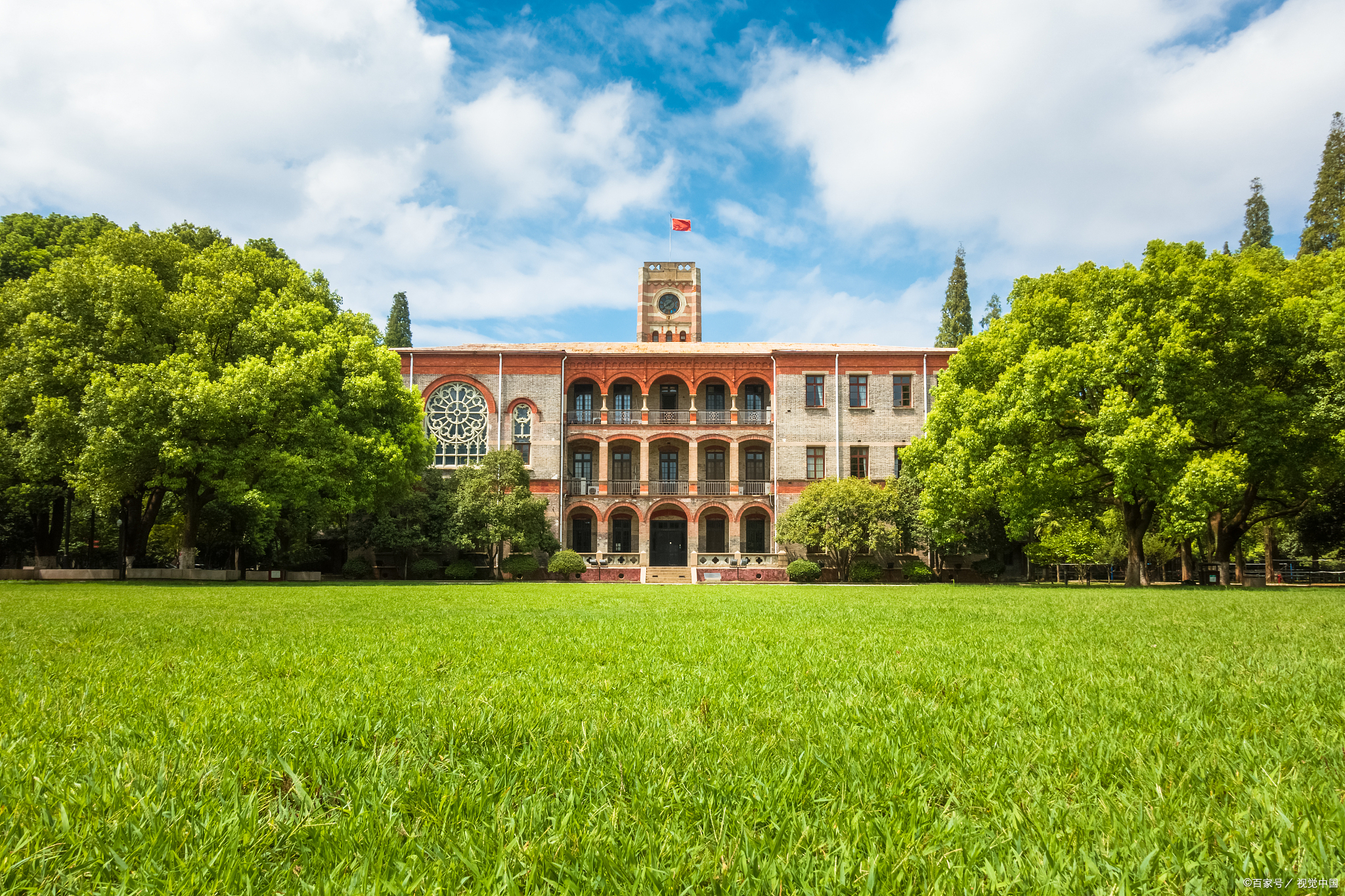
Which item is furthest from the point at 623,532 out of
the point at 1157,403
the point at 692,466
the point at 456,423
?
the point at 1157,403

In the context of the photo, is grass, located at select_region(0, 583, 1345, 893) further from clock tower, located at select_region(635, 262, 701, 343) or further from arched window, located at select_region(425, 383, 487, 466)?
clock tower, located at select_region(635, 262, 701, 343)

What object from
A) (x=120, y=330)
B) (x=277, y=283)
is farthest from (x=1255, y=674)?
(x=277, y=283)

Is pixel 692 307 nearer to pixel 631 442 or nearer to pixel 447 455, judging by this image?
pixel 631 442

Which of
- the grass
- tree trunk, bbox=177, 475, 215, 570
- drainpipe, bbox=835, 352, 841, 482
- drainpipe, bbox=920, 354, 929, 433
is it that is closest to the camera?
the grass

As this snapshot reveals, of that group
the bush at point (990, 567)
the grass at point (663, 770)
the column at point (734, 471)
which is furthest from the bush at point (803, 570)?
the grass at point (663, 770)

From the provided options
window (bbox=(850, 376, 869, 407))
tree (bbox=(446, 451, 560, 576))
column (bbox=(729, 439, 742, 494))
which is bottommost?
tree (bbox=(446, 451, 560, 576))

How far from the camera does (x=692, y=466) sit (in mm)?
36156

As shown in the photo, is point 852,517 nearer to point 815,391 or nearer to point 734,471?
point 734,471

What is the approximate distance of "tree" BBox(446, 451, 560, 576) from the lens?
29.5 m

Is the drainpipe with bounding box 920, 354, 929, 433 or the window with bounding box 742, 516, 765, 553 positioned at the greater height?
the drainpipe with bounding box 920, 354, 929, 433

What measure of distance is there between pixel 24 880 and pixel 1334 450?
25.8 m

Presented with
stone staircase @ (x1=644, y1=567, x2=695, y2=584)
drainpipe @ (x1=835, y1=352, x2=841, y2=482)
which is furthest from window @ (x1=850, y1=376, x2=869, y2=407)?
stone staircase @ (x1=644, y1=567, x2=695, y2=584)

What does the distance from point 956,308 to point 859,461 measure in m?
16.7

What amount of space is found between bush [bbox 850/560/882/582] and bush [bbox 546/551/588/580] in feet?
37.7
